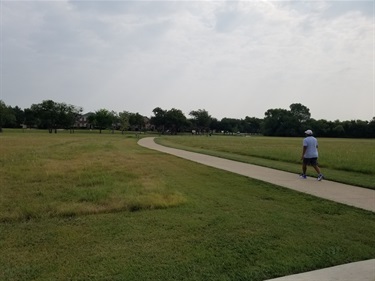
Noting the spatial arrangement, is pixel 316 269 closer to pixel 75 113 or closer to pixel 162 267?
pixel 162 267

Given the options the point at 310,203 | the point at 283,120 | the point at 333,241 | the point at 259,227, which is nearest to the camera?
the point at 333,241

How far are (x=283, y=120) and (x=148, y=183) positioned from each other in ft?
444

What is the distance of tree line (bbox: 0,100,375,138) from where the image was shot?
353 feet

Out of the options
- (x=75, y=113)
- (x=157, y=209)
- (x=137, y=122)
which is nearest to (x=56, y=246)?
(x=157, y=209)

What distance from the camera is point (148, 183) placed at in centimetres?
1010

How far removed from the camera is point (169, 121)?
138750 mm

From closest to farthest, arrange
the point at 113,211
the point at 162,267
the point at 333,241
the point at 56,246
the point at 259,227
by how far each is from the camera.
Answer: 1. the point at 162,267
2. the point at 56,246
3. the point at 333,241
4. the point at 259,227
5. the point at 113,211

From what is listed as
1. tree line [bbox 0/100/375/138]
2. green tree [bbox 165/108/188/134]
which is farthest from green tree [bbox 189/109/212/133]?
green tree [bbox 165/108/188/134]

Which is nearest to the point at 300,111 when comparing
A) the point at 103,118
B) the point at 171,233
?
the point at 103,118

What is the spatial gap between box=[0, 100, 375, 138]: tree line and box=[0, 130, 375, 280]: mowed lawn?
105632 millimetres

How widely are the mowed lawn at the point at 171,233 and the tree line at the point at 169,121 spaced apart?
347 ft

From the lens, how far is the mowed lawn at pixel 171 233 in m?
4.06

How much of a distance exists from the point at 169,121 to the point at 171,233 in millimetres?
133921

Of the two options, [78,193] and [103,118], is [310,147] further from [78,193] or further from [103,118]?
[103,118]
